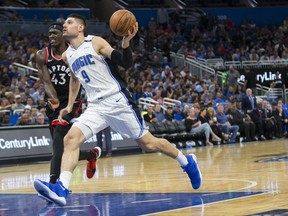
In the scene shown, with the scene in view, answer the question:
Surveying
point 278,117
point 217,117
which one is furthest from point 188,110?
point 278,117

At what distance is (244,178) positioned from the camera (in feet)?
37.6

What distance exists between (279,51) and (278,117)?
11227mm

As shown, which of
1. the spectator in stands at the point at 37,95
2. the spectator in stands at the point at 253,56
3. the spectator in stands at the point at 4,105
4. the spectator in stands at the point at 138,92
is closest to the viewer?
the spectator in stands at the point at 4,105

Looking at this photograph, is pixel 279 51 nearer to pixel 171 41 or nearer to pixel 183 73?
pixel 171 41

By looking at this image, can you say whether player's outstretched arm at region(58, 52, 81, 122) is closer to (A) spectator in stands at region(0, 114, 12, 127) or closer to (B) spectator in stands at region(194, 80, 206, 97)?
(A) spectator in stands at region(0, 114, 12, 127)

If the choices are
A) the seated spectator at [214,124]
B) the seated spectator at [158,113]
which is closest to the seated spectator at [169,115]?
the seated spectator at [158,113]

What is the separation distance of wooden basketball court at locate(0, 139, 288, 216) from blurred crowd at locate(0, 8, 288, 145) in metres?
5.93

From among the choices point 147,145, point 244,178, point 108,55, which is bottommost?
point 244,178

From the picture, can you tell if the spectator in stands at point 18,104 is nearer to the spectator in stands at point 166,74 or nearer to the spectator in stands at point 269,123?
the spectator in stands at point 166,74

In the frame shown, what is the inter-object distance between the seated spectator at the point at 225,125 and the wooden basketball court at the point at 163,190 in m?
8.36

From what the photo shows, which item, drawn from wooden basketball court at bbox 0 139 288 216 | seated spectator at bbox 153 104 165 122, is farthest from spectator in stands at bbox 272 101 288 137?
wooden basketball court at bbox 0 139 288 216

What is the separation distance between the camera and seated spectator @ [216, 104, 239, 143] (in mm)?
24625

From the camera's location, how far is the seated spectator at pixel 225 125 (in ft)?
80.8

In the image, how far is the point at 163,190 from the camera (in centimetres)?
1023
